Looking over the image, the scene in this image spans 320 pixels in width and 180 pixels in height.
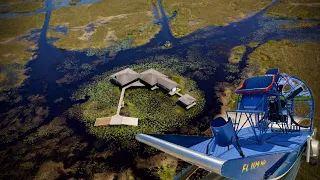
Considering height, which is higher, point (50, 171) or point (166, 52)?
point (166, 52)

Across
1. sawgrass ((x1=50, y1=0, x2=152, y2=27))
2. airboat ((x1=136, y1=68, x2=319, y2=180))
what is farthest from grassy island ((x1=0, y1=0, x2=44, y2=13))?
airboat ((x1=136, y1=68, x2=319, y2=180))

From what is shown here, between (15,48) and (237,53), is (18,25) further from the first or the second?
(237,53)

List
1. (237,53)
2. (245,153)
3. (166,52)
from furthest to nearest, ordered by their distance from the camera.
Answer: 1. (166,52)
2. (237,53)
3. (245,153)

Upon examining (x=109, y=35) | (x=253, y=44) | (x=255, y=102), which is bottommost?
(x=109, y=35)

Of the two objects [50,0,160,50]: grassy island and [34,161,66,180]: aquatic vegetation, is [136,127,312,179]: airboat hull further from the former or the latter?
[50,0,160,50]: grassy island

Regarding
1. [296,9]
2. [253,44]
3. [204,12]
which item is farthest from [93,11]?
[296,9]

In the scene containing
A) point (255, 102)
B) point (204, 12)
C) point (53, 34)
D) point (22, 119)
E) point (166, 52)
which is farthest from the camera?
point (204, 12)

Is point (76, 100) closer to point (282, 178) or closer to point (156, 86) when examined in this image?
point (156, 86)
